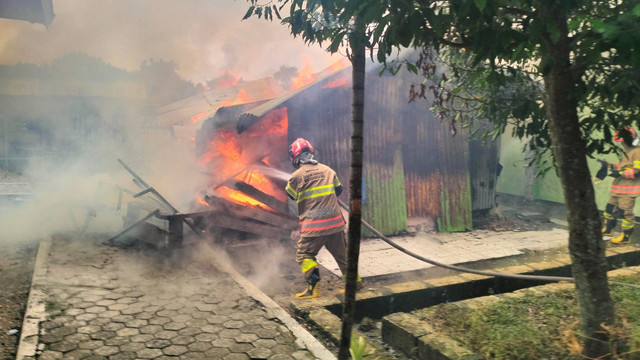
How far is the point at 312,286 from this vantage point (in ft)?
17.4

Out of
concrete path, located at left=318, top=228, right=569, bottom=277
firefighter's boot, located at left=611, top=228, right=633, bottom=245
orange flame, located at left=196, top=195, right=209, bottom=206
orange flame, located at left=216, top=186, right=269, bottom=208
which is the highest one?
orange flame, located at left=216, top=186, right=269, bottom=208

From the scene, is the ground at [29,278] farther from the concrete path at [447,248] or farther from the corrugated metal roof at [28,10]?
the corrugated metal roof at [28,10]

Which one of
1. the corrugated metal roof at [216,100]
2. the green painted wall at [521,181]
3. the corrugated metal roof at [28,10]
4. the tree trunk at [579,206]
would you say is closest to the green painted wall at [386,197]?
the corrugated metal roof at [216,100]

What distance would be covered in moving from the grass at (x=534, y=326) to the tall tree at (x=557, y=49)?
0.22m

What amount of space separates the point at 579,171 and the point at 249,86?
11473mm

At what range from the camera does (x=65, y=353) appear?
3406mm

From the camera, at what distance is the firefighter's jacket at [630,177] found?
7.94 m

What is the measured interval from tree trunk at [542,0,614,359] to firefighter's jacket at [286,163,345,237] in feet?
9.48

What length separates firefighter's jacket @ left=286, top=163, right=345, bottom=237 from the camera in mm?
5395

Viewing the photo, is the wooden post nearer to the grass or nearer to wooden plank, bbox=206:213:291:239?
wooden plank, bbox=206:213:291:239

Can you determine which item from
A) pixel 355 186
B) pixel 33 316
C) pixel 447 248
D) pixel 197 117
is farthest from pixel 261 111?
pixel 355 186

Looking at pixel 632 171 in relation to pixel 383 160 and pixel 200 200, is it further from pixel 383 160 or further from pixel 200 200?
pixel 200 200

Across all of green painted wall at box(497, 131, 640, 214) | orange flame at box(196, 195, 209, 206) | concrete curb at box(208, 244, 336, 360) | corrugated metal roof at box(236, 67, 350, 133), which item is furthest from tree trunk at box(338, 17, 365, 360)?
green painted wall at box(497, 131, 640, 214)

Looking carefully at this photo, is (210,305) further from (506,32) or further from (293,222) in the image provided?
(506,32)
